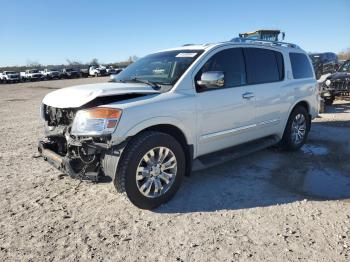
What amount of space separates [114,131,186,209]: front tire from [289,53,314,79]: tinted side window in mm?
3244

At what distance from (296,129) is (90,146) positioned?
4.19 m

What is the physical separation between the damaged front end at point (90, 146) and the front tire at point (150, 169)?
146 mm

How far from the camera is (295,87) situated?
620 centimetres

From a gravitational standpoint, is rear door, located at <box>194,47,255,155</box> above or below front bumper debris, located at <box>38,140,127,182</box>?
above

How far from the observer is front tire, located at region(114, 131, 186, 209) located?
12.5 feet

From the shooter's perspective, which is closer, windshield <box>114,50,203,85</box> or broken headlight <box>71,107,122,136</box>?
broken headlight <box>71,107,122,136</box>

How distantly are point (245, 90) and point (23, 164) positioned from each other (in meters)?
3.90

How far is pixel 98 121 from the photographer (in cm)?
370

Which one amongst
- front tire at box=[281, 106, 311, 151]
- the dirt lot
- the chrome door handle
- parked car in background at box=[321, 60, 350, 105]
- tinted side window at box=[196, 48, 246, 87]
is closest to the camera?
the dirt lot

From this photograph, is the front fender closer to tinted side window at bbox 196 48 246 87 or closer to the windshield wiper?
the windshield wiper

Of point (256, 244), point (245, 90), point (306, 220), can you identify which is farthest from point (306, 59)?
point (256, 244)

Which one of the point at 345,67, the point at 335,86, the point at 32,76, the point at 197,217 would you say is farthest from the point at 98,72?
the point at 197,217

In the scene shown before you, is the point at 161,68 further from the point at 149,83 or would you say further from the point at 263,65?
the point at 263,65

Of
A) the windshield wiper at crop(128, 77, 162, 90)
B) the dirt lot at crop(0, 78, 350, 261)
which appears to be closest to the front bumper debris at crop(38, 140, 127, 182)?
the dirt lot at crop(0, 78, 350, 261)
